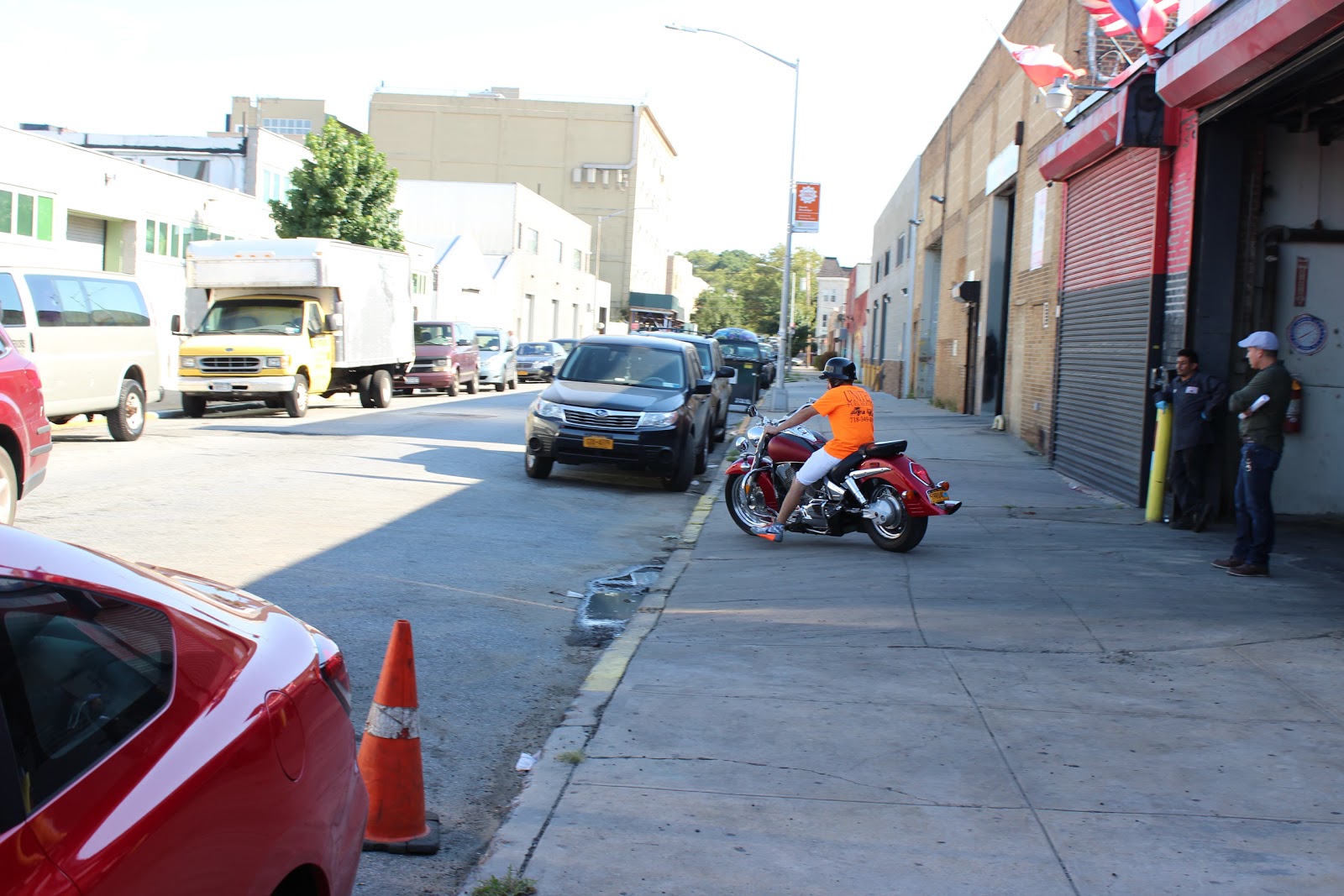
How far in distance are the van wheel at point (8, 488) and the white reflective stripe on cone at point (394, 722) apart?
596 centimetres

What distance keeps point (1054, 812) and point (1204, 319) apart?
26.3ft

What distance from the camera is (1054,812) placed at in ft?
14.7

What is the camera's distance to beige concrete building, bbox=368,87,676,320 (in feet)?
270

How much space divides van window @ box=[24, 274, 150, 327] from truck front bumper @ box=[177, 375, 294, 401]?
11.6 ft

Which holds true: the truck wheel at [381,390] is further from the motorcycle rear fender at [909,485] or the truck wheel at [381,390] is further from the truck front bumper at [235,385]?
the motorcycle rear fender at [909,485]

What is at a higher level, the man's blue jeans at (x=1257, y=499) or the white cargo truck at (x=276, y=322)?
the white cargo truck at (x=276, y=322)

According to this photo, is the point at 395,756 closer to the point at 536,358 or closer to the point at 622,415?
the point at 622,415

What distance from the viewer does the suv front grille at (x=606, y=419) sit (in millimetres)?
13672

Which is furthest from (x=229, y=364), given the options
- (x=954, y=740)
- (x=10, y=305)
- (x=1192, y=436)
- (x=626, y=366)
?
(x=954, y=740)

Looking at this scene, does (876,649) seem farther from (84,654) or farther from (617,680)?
(84,654)

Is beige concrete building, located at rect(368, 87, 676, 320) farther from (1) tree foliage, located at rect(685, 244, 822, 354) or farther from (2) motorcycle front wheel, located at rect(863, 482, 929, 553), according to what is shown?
(2) motorcycle front wheel, located at rect(863, 482, 929, 553)

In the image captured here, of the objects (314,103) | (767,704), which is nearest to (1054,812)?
(767,704)

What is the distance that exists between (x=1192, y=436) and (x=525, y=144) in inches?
3017

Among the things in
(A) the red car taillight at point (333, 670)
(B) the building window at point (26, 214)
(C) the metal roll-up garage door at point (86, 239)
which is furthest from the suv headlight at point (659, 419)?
(C) the metal roll-up garage door at point (86, 239)
